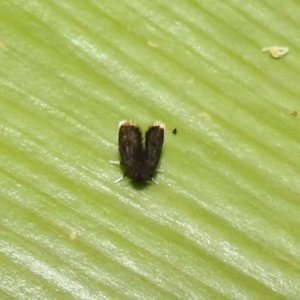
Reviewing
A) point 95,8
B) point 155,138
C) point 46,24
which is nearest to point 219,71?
point 155,138

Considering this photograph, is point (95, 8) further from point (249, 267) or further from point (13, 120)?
point (249, 267)

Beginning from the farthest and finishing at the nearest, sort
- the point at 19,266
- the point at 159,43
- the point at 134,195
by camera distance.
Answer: the point at 159,43, the point at 134,195, the point at 19,266

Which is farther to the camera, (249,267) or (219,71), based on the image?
(219,71)

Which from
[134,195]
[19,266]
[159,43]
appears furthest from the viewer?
[159,43]
